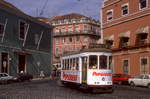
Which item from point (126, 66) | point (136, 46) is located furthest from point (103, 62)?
point (126, 66)

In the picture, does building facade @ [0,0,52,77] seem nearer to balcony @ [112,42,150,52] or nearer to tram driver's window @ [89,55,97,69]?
balcony @ [112,42,150,52]

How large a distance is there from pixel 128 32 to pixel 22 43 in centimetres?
1578

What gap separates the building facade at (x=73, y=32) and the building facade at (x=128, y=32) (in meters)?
44.5

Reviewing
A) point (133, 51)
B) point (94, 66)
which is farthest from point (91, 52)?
point (133, 51)

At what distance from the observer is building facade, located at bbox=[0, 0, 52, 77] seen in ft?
145

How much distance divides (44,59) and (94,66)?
33200 mm

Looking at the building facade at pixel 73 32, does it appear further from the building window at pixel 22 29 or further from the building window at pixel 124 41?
the building window at pixel 124 41

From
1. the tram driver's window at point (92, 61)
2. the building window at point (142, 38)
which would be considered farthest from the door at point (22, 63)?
the tram driver's window at point (92, 61)

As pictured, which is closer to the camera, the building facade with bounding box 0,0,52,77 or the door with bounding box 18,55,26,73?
the building facade with bounding box 0,0,52,77

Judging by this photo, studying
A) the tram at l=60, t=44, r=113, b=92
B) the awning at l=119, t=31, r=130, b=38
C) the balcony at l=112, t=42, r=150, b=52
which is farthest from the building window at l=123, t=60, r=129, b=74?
the tram at l=60, t=44, r=113, b=92

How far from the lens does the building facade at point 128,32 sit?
38.8 metres

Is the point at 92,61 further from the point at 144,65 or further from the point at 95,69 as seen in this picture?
the point at 144,65

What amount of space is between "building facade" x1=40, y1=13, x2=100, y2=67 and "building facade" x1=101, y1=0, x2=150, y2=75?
44497 millimetres

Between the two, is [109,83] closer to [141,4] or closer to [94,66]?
[94,66]
